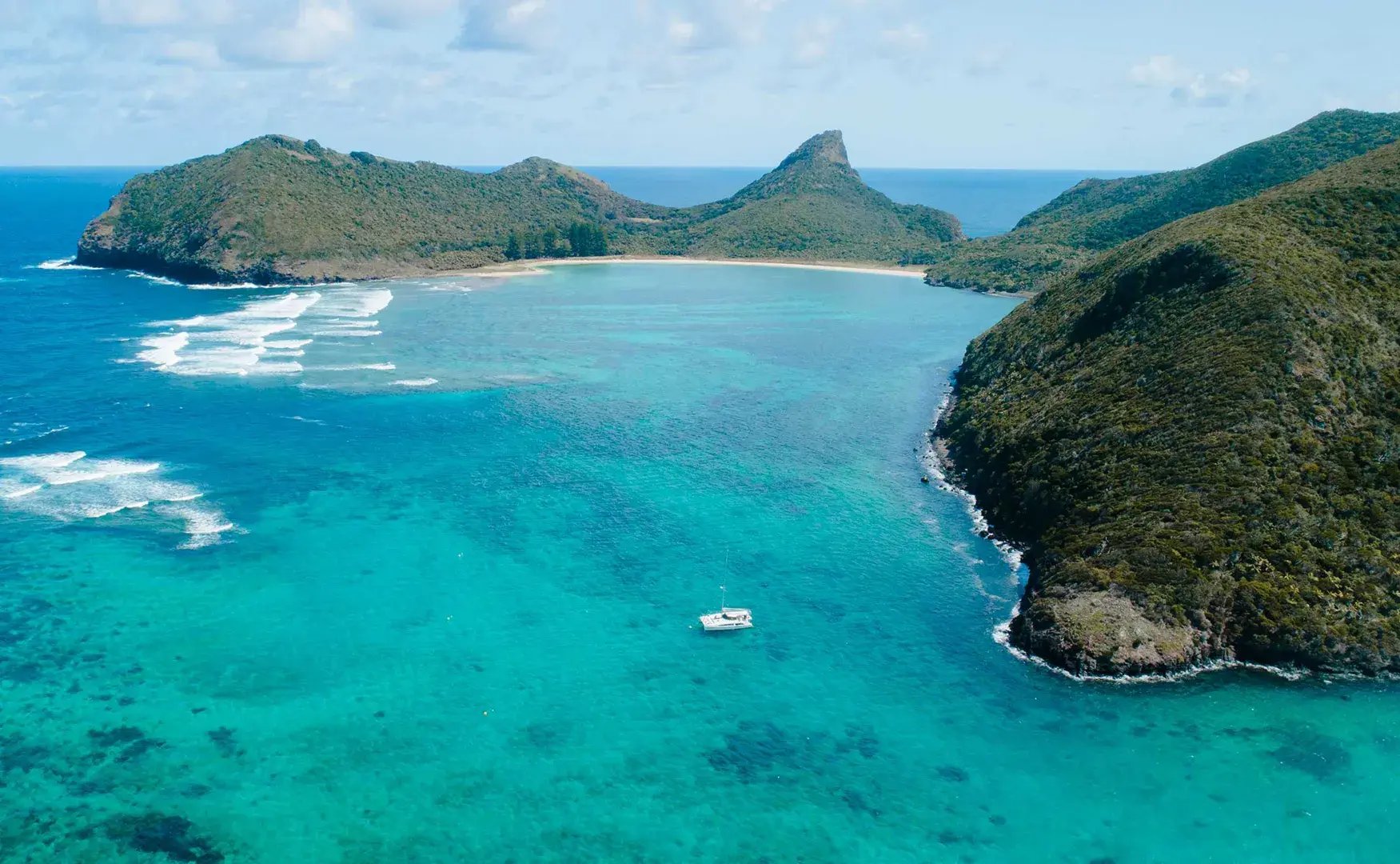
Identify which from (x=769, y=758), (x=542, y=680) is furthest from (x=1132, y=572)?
(x=542, y=680)

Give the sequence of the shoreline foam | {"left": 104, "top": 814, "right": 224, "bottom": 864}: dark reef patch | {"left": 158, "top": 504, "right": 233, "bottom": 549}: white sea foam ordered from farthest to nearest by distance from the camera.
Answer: {"left": 158, "top": 504, "right": 233, "bottom": 549}: white sea foam
the shoreline foam
{"left": 104, "top": 814, "right": 224, "bottom": 864}: dark reef patch

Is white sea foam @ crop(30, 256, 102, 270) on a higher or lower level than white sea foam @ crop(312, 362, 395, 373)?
higher

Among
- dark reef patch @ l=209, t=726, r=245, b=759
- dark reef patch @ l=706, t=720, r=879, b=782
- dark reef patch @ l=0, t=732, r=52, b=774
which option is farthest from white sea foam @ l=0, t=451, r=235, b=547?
dark reef patch @ l=706, t=720, r=879, b=782

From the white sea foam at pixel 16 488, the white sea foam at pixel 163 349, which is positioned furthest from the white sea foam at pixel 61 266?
the white sea foam at pixel 16 488

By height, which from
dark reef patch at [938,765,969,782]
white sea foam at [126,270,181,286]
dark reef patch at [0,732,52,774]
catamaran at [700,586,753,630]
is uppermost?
white sea foam at [126,270,181,286]

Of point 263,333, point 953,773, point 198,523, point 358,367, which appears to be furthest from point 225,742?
point 263,333

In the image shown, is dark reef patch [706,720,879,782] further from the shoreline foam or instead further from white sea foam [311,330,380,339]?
white sea foam [311,330,380,339]
